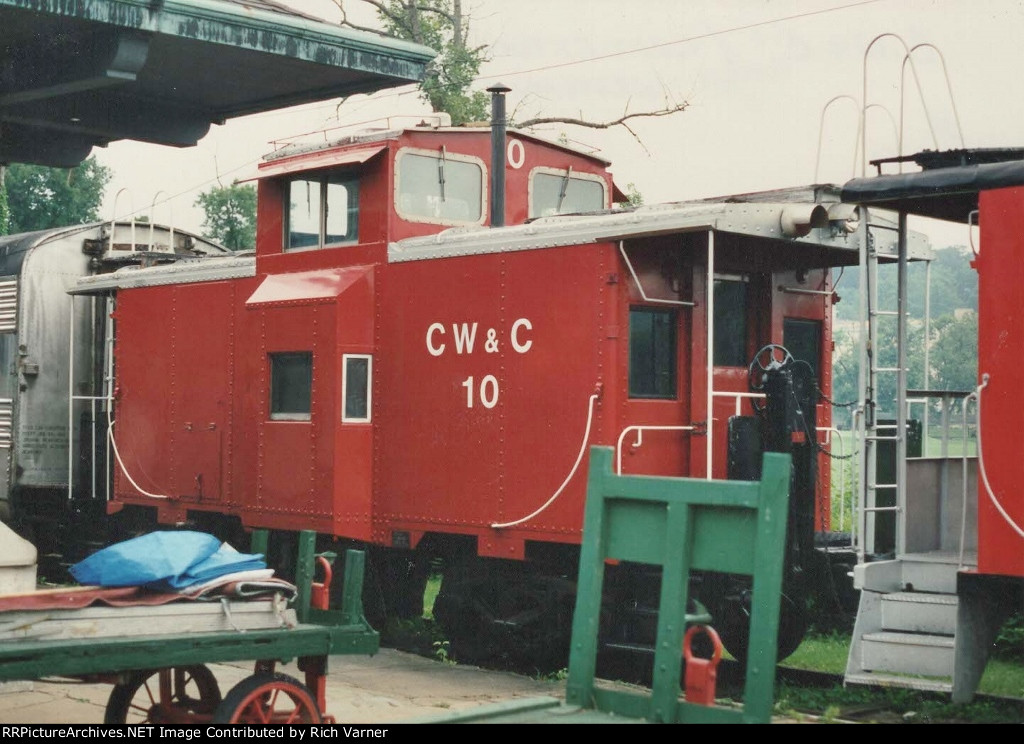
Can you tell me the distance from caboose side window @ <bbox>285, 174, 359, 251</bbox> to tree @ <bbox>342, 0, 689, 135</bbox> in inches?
543

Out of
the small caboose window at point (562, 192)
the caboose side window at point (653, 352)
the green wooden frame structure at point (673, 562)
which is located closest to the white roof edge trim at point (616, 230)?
the caboose side window at point (653, 352)

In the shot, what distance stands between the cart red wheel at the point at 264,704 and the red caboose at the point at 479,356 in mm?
4079

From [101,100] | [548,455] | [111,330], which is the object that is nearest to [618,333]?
[548,455]

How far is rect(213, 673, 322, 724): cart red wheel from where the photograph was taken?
6.15 m

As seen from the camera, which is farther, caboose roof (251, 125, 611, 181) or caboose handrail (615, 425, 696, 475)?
caboose roof (251, 125, 611, 181)

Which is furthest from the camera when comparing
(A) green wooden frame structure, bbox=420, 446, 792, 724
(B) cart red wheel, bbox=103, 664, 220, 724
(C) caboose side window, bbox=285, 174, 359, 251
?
(C) caboose side window, bbox=285, 174, 359, 251

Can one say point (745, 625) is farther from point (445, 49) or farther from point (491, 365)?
point (445, 49)

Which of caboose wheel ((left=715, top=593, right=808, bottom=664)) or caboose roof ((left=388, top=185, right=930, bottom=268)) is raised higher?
caboose roof ((left=388, top=185, right=930, bottom=268))

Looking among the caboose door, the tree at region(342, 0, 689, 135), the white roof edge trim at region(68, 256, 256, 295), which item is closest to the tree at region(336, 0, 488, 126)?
the tree at region(342, 0, 689, 135)

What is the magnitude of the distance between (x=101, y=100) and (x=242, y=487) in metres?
6.55

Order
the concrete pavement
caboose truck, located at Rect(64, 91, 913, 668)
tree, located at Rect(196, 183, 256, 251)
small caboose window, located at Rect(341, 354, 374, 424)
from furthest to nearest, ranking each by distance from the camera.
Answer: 1. tree, located at Rect(196, 183, 256, 251)
2. small caboose window, located at Rect(341, 354, 374, 424)
3. caboose truck, located at Rect(64, 91, 913, 668)
4. the concrete pavement

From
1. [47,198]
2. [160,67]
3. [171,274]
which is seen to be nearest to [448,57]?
[171,274]

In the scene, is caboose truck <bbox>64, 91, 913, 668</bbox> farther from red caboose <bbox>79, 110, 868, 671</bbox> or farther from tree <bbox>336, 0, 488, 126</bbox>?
tree <bbox>336, 0, 488, 126</bbox>

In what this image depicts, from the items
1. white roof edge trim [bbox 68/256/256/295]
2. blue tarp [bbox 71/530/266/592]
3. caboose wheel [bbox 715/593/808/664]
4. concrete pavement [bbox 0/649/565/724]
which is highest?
white roof edge trim [bbox 68/256/256/295]
